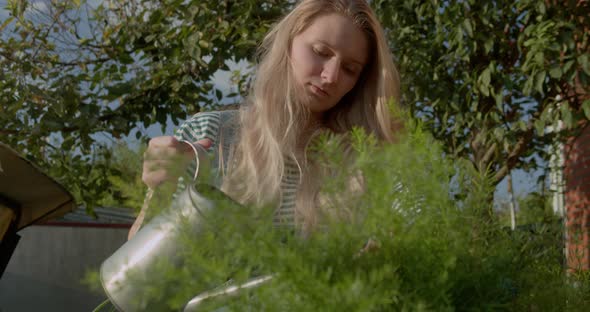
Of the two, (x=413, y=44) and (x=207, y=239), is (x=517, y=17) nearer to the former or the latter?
(x=413, y=44)

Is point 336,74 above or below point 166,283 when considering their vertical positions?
above

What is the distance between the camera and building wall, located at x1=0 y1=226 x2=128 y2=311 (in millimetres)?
6582

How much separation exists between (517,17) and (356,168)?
409 cm

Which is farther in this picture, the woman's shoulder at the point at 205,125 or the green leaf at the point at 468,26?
the green leaf at the point at 468,26

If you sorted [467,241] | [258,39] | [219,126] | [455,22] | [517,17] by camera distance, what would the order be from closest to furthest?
[467,241] < [219,126] < [455,22] < [258,39] < [517,17]

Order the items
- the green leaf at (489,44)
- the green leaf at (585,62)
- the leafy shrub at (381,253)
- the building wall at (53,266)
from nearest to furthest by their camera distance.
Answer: the leafy shrub at (381,253), the green leaf at (585,62), the green leaf at (489,44), the building wall at (53,266)

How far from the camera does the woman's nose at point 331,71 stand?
4.98 ft

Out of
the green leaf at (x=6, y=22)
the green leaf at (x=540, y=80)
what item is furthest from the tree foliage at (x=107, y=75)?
the green leaf at (x=540, y=80)

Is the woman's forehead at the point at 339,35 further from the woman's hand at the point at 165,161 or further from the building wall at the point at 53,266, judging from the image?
→ the building wall at the point at 53,266

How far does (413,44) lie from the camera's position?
3.93 metres

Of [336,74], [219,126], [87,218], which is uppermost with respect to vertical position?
[336,74]

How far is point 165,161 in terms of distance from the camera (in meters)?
0.54

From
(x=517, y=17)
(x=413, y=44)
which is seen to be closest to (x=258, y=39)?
(x=413, y=44)

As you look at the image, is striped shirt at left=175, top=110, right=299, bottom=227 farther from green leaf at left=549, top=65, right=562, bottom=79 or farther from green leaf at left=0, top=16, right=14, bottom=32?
green leaf at left=0, top=16, right=14, bottom=32
